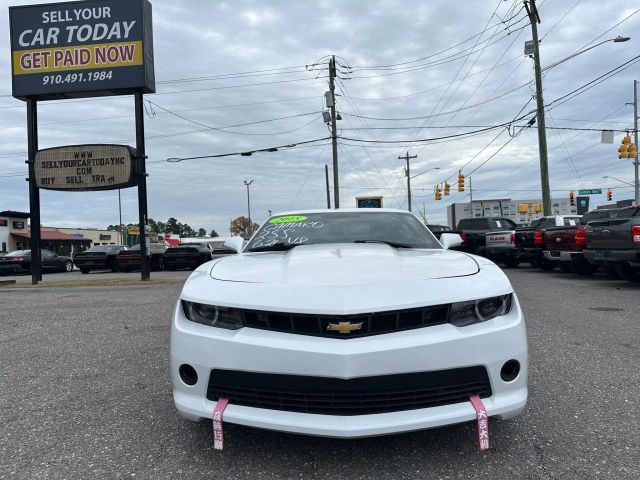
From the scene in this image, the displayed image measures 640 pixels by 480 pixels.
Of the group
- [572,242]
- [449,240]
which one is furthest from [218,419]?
[572,242]

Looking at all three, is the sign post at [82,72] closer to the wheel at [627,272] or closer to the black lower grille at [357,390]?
the wheel at [627,272]

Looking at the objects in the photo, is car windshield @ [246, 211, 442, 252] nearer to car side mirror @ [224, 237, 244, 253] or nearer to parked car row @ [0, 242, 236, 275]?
car side mirror @ [224, 237, 244, 253]

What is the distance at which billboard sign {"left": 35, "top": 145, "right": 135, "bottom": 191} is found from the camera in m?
16.2

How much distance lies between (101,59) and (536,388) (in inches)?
635

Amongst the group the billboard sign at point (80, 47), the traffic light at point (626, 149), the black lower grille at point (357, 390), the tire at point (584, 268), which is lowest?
the tire at point (584, 268)

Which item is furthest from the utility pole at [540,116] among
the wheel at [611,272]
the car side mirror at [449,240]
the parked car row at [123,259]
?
the car side mirror at [449,240]

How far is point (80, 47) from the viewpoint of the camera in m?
15.7

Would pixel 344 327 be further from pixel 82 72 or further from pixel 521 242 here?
pixel 82 72

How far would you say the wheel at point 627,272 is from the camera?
11.1 metres

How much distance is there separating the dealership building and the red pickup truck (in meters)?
38.6

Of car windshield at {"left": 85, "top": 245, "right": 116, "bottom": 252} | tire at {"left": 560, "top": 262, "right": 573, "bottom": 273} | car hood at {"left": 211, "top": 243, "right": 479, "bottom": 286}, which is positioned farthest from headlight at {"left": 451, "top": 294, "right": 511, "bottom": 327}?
car windshield at {"left": 85, "top": 245, "right": 116, "bottom": 252}

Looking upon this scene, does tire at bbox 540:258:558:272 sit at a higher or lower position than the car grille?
lower

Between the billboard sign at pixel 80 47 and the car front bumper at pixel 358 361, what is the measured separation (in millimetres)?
15156

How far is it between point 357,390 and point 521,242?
14480mm
